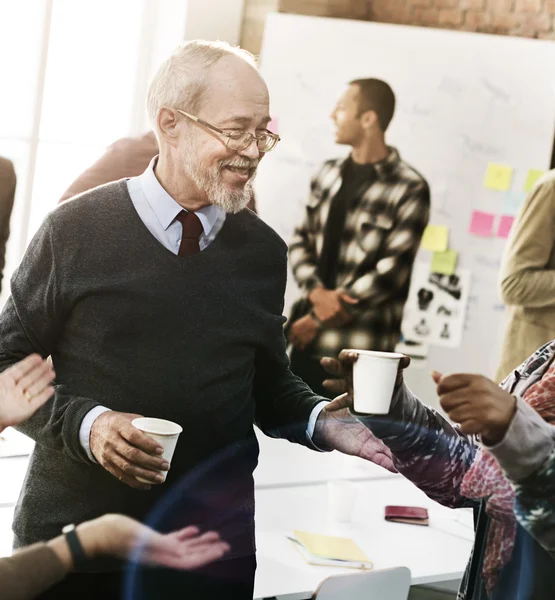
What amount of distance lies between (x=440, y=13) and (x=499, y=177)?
56.2 inches

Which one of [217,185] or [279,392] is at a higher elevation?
[217,185]

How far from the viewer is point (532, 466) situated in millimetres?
1302

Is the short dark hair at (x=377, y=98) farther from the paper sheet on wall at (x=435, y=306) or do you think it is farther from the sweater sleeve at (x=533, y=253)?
the sweater sleeve at (x=533, y=253)

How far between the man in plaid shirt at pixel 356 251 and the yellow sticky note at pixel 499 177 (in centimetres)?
44

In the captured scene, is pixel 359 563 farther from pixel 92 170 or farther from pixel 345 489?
pixel 92 170

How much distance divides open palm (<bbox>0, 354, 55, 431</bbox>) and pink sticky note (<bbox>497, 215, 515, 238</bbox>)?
312 centimetres

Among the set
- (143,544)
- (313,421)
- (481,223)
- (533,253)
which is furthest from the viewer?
(481,223)

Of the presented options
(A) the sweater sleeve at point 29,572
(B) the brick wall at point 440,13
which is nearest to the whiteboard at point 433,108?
(B) the brick wall at point 440,13

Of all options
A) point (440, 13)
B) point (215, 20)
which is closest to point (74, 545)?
point (215, 20)

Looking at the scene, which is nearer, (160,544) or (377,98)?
(160,544)

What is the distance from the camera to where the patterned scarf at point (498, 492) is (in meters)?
1.46

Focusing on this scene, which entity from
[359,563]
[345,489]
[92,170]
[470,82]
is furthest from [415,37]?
[359,563]

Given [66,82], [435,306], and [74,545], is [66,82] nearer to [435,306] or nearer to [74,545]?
[435,306]

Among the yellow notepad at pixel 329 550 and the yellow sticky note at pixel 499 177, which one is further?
the yellow sticky note at pixel 499 177
